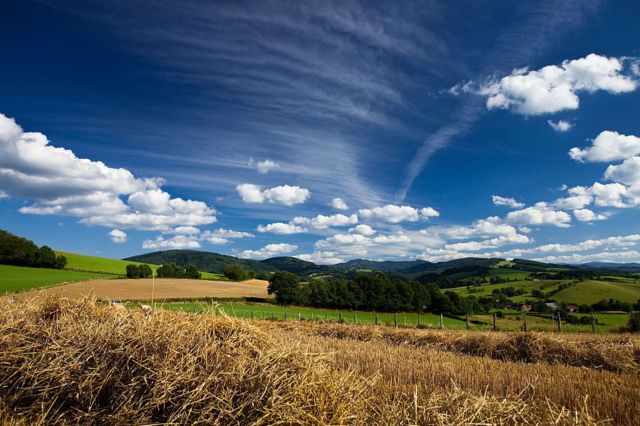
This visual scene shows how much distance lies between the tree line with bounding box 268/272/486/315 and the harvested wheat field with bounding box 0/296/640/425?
6792 centimetres

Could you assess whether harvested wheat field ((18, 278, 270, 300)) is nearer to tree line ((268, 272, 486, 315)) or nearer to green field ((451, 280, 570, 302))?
tree line ((268, 272, 486, 315))

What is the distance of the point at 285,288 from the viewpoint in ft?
239

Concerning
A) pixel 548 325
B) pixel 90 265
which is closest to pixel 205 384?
pixel 548 325

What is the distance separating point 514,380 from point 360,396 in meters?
4.14

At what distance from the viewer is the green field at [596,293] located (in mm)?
94938

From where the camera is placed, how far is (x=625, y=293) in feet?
324

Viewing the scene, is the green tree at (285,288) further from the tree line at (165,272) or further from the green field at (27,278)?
the tree line at (165,272)

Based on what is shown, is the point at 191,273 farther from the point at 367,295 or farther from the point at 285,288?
the point at 367,295

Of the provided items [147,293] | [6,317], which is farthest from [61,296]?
[147,293]

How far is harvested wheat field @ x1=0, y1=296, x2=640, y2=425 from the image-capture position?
3678 millimetres

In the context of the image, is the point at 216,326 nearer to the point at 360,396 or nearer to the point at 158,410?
the point at 158,410

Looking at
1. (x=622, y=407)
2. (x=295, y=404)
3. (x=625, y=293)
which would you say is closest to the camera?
(x=295, y=404)

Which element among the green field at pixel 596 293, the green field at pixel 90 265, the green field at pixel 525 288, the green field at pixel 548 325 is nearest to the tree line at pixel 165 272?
the green field at pixel 90 265

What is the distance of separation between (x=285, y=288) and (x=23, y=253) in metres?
54.2
